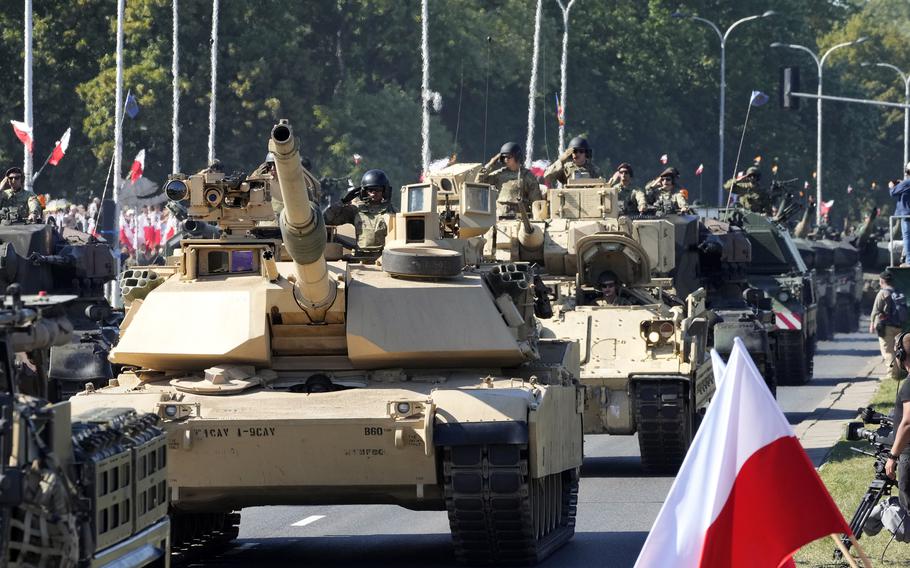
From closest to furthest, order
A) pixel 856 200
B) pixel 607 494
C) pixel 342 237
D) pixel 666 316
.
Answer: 1. pixel 342 237
2. pixel 607 494
3. pixel 666 316
4. pixel 856 200

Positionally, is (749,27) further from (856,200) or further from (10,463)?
(10,463)

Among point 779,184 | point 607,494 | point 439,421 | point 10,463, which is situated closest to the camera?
point 10,463

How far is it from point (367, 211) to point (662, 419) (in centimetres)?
405

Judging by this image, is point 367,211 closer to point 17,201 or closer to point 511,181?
point 511,181

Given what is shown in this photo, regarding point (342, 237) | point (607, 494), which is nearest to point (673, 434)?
point (607, 494)

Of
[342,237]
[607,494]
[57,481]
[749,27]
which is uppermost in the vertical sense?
[749,27]

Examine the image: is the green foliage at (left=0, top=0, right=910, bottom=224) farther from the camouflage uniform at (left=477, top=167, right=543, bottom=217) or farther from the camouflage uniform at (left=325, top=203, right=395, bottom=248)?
the camouflage uniform at (left=325, top=203, right=395, bottom=248)

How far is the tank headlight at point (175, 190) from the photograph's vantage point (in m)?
13.8

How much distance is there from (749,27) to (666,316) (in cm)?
5857

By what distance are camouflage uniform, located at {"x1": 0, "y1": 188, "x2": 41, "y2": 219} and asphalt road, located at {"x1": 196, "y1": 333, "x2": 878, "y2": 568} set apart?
6.33 metres

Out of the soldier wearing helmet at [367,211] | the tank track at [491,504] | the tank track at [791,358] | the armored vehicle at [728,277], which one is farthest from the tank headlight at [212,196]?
Result: the tank track at [791,358]

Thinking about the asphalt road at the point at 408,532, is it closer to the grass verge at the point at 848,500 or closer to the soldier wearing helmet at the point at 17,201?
the grass verge at the point at 848,500

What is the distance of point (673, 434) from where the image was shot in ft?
60.5

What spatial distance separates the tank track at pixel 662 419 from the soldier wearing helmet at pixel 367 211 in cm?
371
